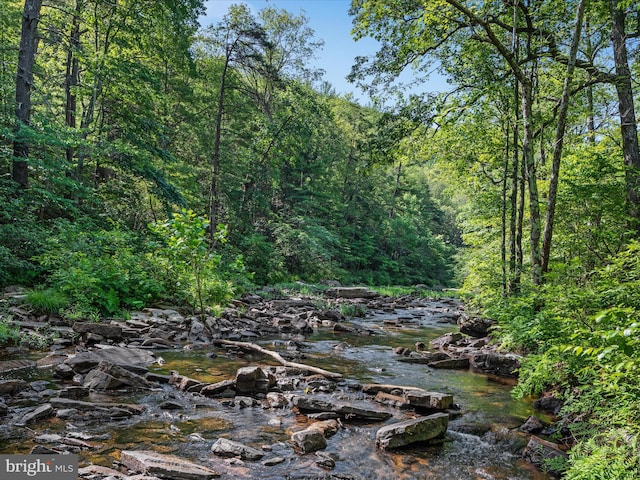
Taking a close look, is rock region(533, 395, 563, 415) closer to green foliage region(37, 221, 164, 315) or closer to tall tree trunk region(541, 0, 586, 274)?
tall tree trunk region(541, 0, 586, 274)

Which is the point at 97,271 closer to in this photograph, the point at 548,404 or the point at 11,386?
the point at 11,386

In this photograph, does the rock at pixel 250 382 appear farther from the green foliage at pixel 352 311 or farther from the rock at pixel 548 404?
the green foliage at pixel 352 311

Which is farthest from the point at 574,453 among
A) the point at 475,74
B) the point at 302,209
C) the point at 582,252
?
the point at 302,209

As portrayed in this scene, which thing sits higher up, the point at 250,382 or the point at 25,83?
the point at 25,83

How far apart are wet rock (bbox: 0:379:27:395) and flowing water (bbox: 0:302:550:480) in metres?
0.92

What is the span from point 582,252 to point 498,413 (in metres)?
5.76

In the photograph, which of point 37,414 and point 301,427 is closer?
point 37,414

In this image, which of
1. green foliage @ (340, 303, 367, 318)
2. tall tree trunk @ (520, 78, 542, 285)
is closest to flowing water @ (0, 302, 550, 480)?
tall tree trunk @ (520, 78, 542, 285)

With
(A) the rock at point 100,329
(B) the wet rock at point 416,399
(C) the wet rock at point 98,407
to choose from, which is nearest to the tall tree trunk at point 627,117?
(B) the wet rock at point 416,399

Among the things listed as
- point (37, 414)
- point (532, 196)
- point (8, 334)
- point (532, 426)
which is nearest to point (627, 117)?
point (532, 196)

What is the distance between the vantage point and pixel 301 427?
5121 mm

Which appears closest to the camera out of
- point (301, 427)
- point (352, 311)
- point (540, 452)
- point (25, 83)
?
point (540, 452)

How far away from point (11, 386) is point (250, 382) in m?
3.13

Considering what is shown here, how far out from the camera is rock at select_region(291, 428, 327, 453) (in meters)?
4.46
